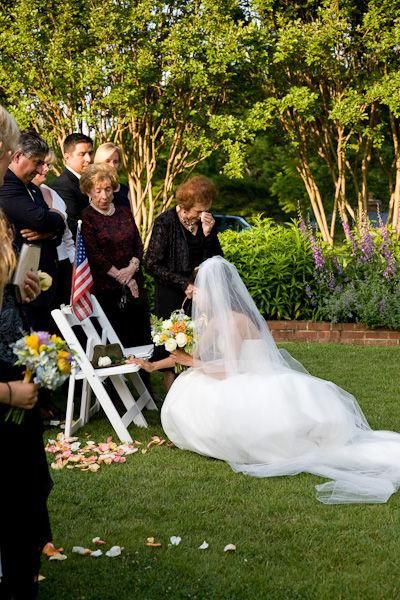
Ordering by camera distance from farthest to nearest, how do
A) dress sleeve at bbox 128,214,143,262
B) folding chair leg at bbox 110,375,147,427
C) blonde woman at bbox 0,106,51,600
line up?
1. dress sleeve at bbox 128,214,143,262
2. folding chair leg at bbox 110,375,147,427
3. blonde woman at bbox 0,106,51,600

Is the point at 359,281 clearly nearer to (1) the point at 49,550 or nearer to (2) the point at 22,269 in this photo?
(1) the point at 49,550

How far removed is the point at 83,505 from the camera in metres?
5.25

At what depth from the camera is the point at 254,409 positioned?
19.6ft

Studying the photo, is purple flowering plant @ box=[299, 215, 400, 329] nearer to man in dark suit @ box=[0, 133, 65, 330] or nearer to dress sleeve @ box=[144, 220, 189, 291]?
dress sleeve @ box=[144, 220, 189, 291]

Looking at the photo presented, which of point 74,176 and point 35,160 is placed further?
point 74,176

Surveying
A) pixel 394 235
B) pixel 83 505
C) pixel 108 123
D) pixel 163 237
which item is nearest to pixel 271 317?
pixel 394 235

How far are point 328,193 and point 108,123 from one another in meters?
6.29

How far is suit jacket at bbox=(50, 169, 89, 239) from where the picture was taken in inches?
312

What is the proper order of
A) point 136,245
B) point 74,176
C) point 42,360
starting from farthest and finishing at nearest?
1. point 74,176
2. point 136,245
3. point 42,360

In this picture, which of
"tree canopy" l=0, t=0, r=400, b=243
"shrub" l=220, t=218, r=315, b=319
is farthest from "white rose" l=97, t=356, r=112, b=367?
"tree canopy" l=0, t=0, r=400, b=243

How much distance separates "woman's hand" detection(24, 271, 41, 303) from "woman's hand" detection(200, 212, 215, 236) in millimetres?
3943

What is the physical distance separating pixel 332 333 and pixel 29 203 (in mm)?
A: 6072

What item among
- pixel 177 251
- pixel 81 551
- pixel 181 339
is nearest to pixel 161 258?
pixel 177 251

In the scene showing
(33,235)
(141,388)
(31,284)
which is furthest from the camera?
(141,388)
